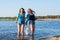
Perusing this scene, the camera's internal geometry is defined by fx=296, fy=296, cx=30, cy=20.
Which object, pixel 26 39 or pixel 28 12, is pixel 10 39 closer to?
pixel 26 39

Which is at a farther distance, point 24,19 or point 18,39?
point 24,19

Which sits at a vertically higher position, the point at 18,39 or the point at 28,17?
the point at 28,17

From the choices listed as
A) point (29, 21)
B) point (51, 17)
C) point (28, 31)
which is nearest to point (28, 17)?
point (29, 21)

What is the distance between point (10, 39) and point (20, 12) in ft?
6.74

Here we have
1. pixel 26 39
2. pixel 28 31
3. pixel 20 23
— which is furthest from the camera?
pixel 28 31

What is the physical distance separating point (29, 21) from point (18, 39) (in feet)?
7.68

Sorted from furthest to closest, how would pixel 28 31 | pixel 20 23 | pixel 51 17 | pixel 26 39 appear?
pixel 51 17 → pixel 28 31 → pixel 20 23 → pixel 26 39

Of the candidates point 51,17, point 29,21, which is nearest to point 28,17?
point 29,21

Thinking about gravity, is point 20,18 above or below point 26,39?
above

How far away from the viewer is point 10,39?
1792 cm

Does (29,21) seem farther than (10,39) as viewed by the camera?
Yes

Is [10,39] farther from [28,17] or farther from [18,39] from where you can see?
[28,17]

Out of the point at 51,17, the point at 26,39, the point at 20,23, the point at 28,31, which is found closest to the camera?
the point at 26,39

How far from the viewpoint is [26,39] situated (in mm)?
17438
